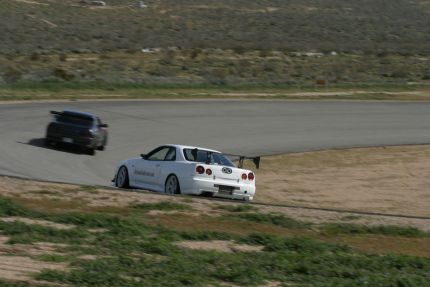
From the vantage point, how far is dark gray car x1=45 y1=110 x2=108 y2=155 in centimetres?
3459

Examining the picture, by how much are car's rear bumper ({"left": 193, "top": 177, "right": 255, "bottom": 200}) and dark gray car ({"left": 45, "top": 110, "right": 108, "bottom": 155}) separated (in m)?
10.2

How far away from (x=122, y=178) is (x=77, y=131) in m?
8.11

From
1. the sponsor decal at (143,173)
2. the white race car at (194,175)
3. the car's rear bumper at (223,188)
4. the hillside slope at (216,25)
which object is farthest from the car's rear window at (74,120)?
the hillside slope at (216,25)

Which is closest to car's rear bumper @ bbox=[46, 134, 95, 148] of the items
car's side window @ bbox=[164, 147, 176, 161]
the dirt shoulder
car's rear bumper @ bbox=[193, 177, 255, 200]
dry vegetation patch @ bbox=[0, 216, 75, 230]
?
the dirt shoulder

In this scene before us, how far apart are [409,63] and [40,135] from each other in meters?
48.5

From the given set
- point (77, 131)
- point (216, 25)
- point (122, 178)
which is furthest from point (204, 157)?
point (216, 25)

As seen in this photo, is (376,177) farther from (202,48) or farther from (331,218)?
(202,48)

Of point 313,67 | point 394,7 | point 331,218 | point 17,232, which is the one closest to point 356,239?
point 331,218

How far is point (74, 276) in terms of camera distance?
37.3 ft

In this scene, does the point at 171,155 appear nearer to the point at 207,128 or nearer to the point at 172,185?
the point at 172,185

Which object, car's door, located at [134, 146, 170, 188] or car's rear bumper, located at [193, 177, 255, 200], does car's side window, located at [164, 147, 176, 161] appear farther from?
car's rear bumper, located at [193, 177, 255, 200]

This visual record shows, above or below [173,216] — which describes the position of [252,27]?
above

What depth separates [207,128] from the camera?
41.9 meters

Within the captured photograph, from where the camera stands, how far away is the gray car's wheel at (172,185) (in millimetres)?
24984
